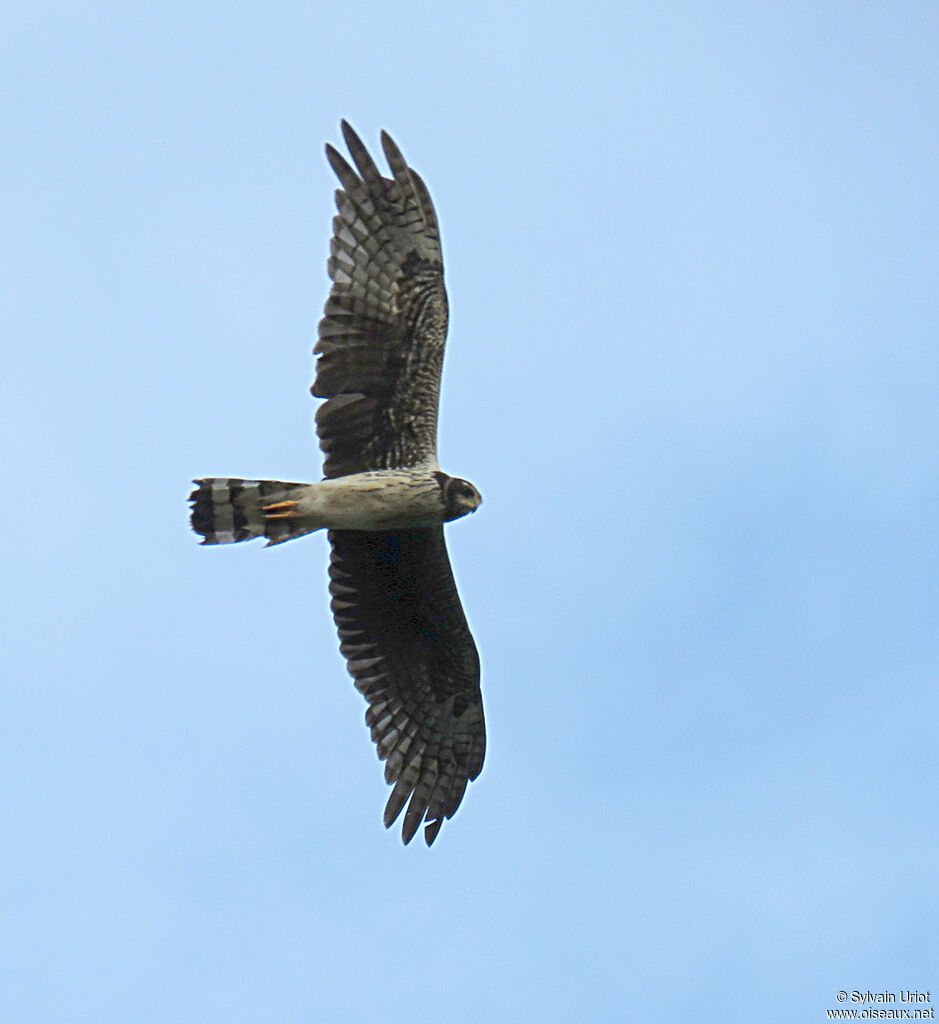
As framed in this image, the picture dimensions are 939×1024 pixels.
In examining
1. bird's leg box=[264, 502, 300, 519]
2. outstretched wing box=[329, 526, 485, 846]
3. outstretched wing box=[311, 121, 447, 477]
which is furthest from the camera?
outstretched wing box=[329, 526, 485, 846]

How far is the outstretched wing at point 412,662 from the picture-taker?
1268cm

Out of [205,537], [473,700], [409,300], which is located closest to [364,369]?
[409,300]

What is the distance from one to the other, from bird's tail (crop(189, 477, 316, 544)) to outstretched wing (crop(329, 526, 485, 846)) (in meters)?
0.64

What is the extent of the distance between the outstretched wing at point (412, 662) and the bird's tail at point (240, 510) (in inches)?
25.0

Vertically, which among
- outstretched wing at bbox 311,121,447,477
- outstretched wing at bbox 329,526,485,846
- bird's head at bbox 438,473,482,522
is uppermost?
outstretched wing at bbox 311,121,447,477

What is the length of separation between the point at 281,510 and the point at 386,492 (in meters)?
0.72

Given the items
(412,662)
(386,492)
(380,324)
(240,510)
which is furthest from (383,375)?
(412,662)

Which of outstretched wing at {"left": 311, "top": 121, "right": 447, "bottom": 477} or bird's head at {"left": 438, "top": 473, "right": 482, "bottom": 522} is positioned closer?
bird's head at {"left": 438, "top": 473, "right": 482, "bottom": 522}

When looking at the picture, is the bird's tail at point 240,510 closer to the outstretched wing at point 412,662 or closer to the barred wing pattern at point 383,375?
the barred wing pattern at point 383,375

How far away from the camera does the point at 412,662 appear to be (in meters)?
13.1

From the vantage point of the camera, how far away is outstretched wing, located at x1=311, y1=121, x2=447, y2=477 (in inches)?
485

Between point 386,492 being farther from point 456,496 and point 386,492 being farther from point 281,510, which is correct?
point 281,510

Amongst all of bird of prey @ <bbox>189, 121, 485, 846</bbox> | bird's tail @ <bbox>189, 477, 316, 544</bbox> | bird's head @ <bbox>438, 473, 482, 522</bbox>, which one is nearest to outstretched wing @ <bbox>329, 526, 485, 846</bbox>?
bird of prey @ <bbox>189, 121, 485, 846</bbox>

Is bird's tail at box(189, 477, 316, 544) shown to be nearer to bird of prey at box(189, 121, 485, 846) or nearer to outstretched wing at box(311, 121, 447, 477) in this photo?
bird of prey at box(189, 121, 485, 846)
